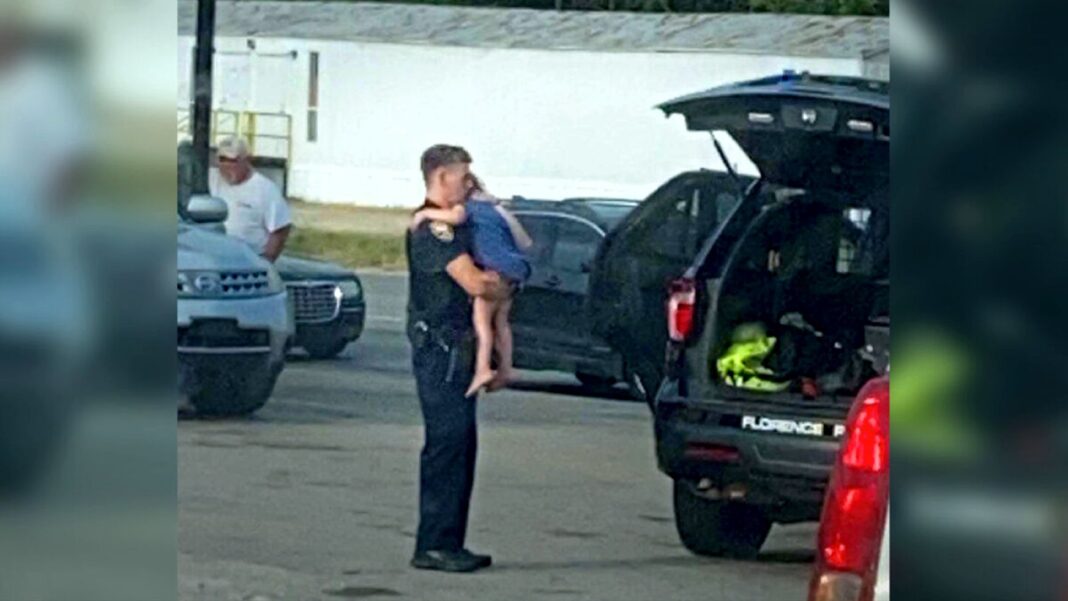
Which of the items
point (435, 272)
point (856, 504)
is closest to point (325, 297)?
point (435, 272)

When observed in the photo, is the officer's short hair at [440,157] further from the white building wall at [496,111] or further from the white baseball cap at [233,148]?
the white baseball cap at [233,148]

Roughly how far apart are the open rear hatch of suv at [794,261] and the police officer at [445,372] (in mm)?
782

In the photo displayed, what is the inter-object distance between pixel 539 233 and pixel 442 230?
1.18ft

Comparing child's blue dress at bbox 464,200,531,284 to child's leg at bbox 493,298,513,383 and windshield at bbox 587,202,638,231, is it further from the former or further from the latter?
windshield at bbox 587,202,638,231

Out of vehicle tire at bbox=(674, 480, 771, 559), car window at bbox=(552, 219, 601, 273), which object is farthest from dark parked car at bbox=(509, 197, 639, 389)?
vehicle tire at bbox=(674, 480, 771, 559)

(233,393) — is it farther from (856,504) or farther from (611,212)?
(856,504)

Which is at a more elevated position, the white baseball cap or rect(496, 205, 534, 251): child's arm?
the white baseball cap

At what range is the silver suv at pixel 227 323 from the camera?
755 cm

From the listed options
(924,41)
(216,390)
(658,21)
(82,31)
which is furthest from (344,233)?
(924,41)

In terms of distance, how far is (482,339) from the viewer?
8.02 meters

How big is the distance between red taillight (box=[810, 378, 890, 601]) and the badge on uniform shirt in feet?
11.7

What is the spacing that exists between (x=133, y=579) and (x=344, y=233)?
11.7 ft

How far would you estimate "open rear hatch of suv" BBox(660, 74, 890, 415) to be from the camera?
7.63m

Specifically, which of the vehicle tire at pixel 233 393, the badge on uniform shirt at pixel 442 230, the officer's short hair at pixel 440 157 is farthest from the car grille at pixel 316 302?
the officer's short hair at pixel 440 157
